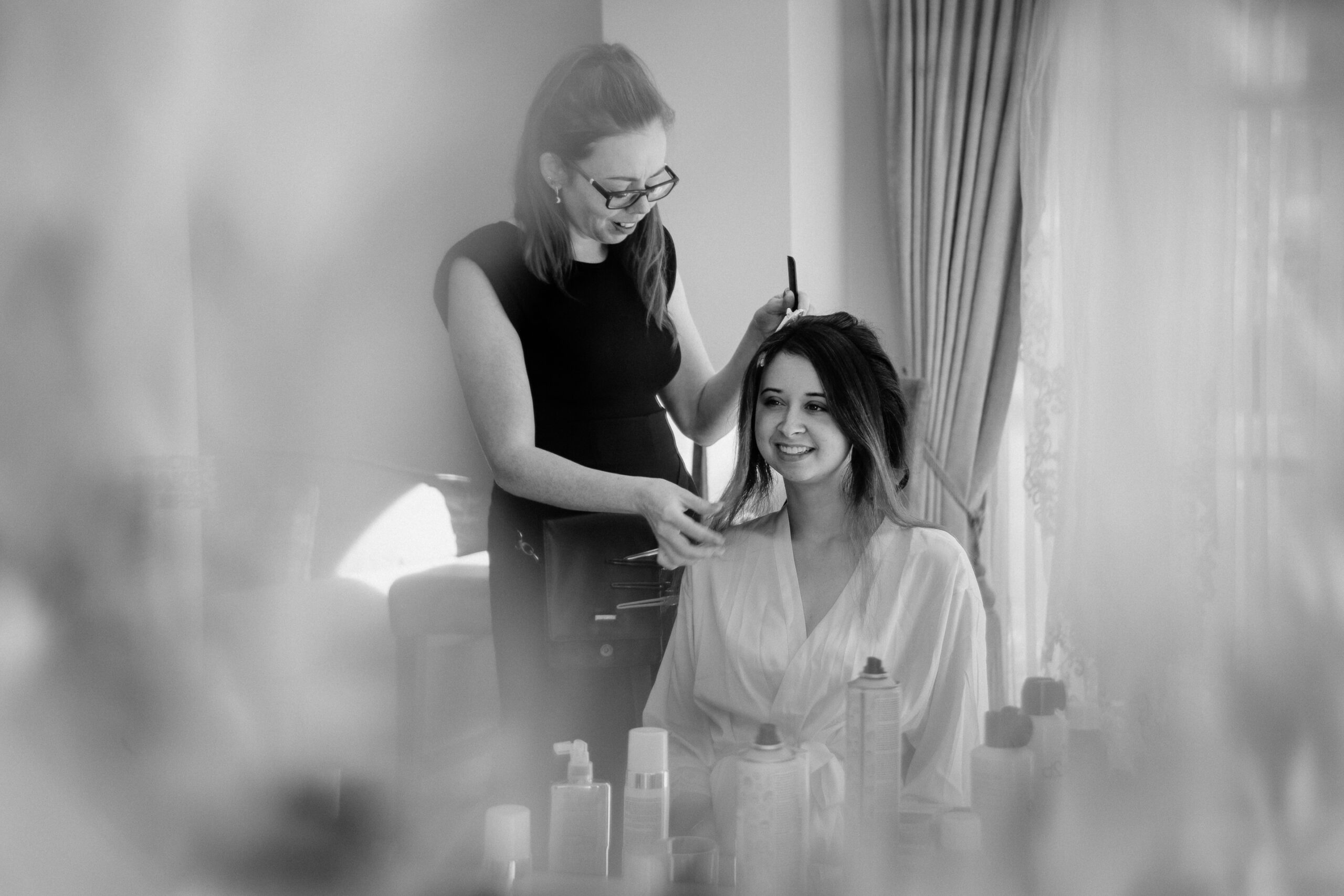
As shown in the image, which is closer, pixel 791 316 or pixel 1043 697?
pixel 1043 697

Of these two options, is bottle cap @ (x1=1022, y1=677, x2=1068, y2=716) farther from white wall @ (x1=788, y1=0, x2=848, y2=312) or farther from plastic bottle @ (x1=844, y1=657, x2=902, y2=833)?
white wall @ (x1=788, y1=0, x2=848, y2=312)

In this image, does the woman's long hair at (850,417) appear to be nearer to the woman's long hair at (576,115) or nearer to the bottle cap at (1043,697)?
the woman's long hair at (576,115)

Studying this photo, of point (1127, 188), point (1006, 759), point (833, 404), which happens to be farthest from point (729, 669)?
point (1127, 188)

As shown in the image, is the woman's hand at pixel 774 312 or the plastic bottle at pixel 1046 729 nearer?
the plastic bottle at pixel 1046 729

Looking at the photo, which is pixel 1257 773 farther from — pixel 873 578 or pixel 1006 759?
pixel 873 578

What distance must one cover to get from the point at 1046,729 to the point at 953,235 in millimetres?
1313

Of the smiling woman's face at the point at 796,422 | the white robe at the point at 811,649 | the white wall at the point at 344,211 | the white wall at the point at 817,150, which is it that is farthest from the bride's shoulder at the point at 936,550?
the white wall at the point at 817,150

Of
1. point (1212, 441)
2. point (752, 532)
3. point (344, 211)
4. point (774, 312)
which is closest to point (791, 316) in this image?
point (774, 312)

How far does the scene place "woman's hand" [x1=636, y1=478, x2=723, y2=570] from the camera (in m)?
0.95

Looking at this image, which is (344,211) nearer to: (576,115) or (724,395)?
(576,115)

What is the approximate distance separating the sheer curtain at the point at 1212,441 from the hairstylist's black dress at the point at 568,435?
51 centimetres

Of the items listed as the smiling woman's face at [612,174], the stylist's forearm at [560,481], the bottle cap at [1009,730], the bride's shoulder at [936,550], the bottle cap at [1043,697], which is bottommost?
the bottle cap at [1009,730]

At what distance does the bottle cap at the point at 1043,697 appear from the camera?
2.10 feet

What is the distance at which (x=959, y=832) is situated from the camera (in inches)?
20.4
